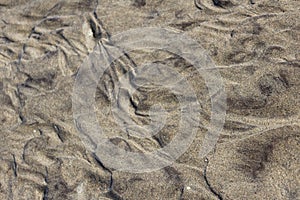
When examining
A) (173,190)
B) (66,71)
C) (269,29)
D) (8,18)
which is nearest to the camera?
(173,190)

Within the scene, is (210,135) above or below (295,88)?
below

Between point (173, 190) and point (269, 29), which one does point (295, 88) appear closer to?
point (269, 29)

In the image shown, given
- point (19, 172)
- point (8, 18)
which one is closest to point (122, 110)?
point (19, 172)

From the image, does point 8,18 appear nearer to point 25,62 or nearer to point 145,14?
point 25,62

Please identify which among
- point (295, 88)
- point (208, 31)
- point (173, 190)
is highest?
point (208, 31)

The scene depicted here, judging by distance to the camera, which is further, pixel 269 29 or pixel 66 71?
pixel 66 71

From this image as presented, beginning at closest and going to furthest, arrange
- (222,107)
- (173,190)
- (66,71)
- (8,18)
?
1. (173,190)
2. (222,107)
3. (66,71)
4. (8,18)
